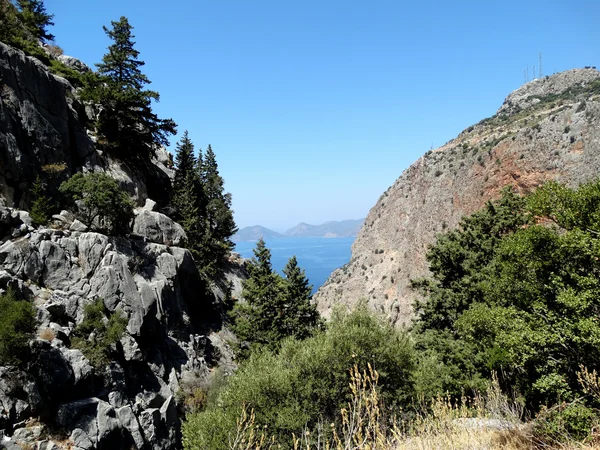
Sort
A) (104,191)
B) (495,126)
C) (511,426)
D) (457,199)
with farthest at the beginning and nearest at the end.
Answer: (495,126) < (457,199) < (104,191) < (511,426)

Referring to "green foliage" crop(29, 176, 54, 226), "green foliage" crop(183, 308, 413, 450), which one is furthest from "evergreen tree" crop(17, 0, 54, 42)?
"green foliage" crop(183, 308, 413, 450)

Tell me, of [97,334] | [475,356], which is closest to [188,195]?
[97,334]

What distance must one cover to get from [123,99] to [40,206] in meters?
14.0

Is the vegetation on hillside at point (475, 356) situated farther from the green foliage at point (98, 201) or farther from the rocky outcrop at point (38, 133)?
the rocky outcrop at point (38, 133)

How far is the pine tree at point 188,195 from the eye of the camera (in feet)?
131

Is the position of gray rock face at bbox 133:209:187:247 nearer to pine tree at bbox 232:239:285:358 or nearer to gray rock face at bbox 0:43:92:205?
gray rock face at bbox 0:43:92:205

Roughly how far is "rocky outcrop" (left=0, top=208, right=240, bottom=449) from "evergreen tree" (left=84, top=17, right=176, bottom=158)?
13280 mm

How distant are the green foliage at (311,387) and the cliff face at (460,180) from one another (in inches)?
513

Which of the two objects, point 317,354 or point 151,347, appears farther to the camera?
point 151,347

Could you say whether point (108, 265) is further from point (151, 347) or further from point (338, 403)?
point (338, 403)

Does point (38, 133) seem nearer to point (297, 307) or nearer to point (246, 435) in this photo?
point (297, 307)

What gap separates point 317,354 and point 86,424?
1349cm

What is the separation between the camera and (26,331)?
1794cm

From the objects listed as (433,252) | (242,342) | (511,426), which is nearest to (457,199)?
(433,252)
